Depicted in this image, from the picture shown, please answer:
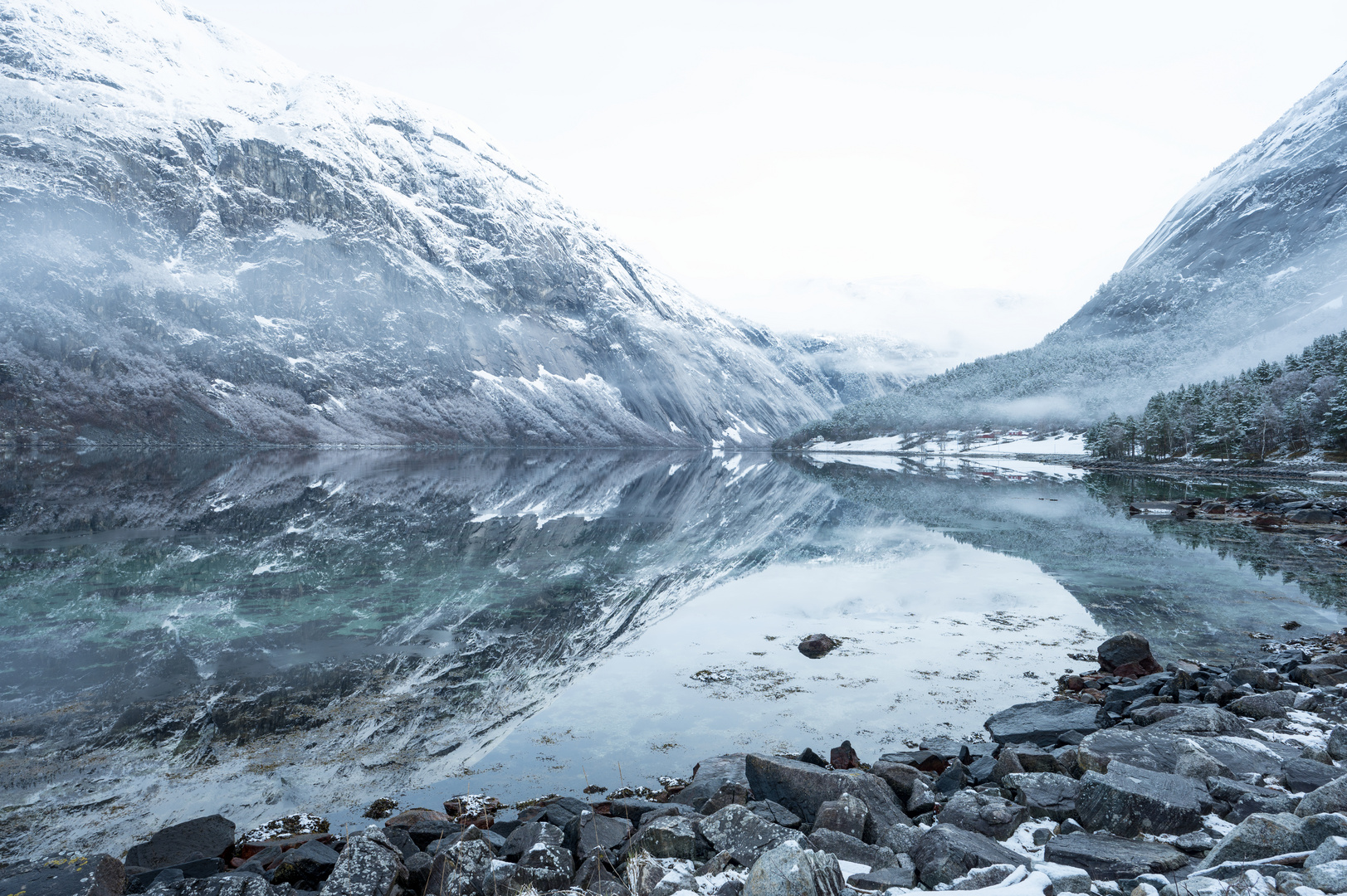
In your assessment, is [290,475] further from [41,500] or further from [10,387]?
[10,387]

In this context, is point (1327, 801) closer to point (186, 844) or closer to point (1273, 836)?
A: point (1273, 836)

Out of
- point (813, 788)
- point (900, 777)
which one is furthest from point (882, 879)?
point (900, 777)

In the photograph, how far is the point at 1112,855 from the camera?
551 cm

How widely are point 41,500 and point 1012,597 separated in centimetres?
5587

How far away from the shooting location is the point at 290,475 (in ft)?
231

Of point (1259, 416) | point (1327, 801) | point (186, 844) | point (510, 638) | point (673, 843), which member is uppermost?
point (1259, 416)

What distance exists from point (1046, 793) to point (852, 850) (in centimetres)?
261

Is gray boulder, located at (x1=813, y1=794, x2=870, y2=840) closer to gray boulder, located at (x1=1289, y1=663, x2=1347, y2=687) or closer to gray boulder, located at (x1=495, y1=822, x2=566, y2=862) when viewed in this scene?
gray boulder, located at (x1=495, y1=822, x2=566, y2=862)

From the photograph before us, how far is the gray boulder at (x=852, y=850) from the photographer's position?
242 inches

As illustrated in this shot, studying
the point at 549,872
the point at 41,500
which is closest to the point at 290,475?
the point at 41,500

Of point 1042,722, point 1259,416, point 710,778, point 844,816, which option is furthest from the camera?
point 1259,416

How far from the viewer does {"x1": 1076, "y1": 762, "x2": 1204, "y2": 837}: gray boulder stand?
6227mm

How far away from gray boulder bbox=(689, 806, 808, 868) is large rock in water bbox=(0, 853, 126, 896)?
4940 millimetres

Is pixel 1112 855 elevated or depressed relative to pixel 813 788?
elevated
